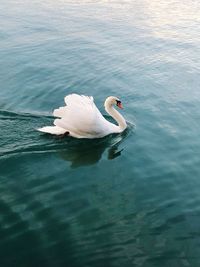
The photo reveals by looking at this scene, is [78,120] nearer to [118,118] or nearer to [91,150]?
[91,150]

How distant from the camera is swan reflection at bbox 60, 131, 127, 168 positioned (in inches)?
508

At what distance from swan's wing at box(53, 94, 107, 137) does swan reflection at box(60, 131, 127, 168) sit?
44 cm

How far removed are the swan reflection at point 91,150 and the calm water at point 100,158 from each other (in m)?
0.03

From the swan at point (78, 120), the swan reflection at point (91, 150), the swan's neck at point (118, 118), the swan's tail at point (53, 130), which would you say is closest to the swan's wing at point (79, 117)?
the swan at point (78, 120)

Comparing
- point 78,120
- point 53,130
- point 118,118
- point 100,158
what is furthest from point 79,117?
point 118,118

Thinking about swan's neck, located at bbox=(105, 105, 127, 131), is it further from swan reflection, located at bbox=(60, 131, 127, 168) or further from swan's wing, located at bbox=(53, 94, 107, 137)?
swan's wing, located at bbox=(53, 94, 107, 137)

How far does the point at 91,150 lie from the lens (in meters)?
13.5

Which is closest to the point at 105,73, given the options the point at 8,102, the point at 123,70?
the point at 123,70

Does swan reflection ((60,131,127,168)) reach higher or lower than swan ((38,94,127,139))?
lower

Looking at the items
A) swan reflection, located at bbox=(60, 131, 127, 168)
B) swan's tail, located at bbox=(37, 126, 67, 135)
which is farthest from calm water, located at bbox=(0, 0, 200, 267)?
swan's tail, located at bbox=(37, 126, 67, 135)

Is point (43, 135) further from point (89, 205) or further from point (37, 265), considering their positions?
point (37, 265)

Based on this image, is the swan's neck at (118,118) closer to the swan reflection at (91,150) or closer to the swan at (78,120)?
the swan reflection at (91,150)

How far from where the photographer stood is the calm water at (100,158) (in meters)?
9.42

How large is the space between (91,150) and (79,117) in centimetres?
104
